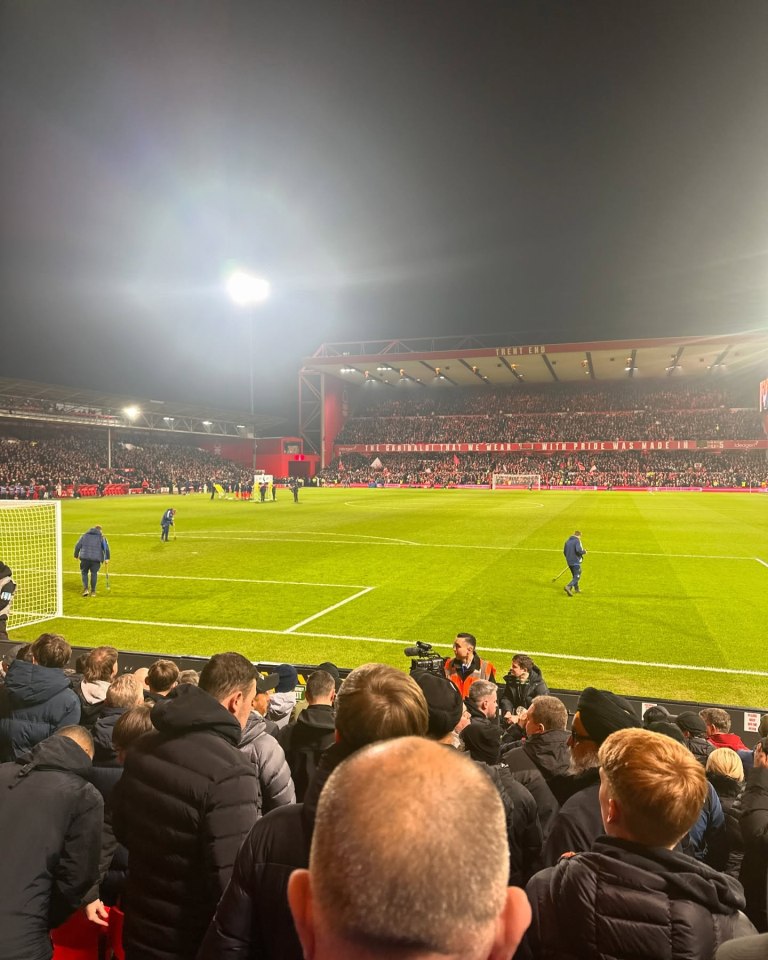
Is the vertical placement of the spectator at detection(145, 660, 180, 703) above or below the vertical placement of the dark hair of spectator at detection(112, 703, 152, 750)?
below

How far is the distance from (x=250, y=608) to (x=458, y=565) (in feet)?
23.4

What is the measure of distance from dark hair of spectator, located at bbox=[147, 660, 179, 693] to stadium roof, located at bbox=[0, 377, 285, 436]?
54.5 metres

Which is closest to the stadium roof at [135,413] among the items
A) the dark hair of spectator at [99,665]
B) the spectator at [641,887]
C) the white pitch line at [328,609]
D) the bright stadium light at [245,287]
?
the bright stadium light at [245,287]

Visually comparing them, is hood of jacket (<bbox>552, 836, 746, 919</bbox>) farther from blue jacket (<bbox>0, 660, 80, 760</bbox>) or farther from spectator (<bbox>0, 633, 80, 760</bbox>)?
blue jacket (<bbox>0, 660, 80, 760</bbox>)

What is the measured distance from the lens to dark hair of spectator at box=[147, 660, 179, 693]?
5.77 m

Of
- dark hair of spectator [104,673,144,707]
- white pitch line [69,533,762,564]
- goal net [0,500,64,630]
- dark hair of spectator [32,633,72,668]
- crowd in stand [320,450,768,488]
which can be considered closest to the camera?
dark hair of spectator [104,673,144,707]

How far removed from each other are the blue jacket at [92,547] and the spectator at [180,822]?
45.0ft

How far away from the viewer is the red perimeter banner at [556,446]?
230 feet

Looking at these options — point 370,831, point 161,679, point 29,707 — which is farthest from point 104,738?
point 370,831

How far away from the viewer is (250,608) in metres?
14.0


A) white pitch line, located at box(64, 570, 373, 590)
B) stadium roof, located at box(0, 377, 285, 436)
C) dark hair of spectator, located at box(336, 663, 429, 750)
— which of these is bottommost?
white pitch line, located at box(64, 570, 373, 590)

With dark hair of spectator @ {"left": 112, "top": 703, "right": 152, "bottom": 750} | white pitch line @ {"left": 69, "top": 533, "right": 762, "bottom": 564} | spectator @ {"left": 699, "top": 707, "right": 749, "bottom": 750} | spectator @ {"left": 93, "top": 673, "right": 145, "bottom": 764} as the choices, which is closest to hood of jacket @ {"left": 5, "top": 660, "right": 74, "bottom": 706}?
spectator @ {"left": 93, "top": 673, "right": 145, "bottom": 764}

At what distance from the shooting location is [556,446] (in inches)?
3024

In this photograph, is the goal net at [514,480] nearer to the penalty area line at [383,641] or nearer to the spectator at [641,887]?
the penalty area line at [383,641]
